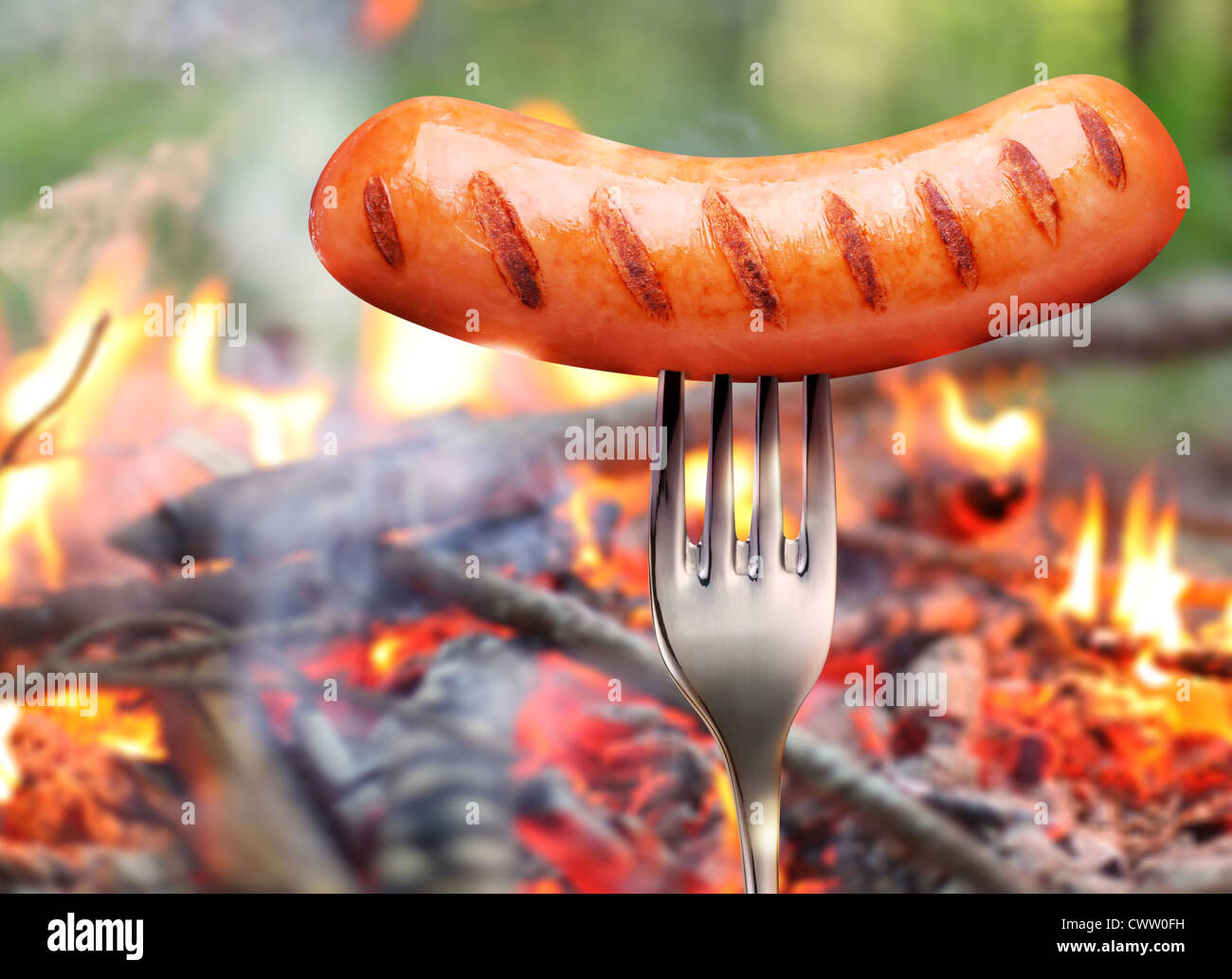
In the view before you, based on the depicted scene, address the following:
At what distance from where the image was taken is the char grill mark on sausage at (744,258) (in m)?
0.73

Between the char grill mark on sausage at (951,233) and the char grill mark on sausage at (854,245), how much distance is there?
2.6 inches

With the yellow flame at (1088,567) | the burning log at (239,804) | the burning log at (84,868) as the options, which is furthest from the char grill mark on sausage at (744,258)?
the burning log at (84,868)

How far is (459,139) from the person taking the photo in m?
0.74

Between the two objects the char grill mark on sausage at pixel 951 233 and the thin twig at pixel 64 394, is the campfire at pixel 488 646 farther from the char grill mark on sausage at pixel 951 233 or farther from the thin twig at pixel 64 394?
the char grill mark on sausage at pixel 951 233

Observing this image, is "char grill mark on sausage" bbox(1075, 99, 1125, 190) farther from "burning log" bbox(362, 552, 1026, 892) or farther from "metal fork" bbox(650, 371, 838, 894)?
"burning log" bbox(362, 552, 1026, 892)

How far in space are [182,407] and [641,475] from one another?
0.92 metres

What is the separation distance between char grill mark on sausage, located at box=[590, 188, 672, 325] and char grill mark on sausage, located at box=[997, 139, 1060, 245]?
12.9 inches

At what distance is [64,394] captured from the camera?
1.66m

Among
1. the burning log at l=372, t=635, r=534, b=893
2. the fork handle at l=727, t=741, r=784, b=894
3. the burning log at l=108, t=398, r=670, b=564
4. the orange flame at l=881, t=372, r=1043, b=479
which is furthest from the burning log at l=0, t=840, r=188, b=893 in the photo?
the orange flame at l=881, t=372, r=1043, b=479

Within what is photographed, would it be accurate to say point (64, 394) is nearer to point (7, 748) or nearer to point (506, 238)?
point (7, 748)

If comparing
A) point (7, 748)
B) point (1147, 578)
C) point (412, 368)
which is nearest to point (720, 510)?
point (412, 368)

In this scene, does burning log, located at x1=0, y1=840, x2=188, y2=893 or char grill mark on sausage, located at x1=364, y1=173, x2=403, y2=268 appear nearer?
char grill mark on sausage, located at x1=364, y1=173, x2=403, y2=268

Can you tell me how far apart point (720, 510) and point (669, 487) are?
0.05 meters

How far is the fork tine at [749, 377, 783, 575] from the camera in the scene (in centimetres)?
76
